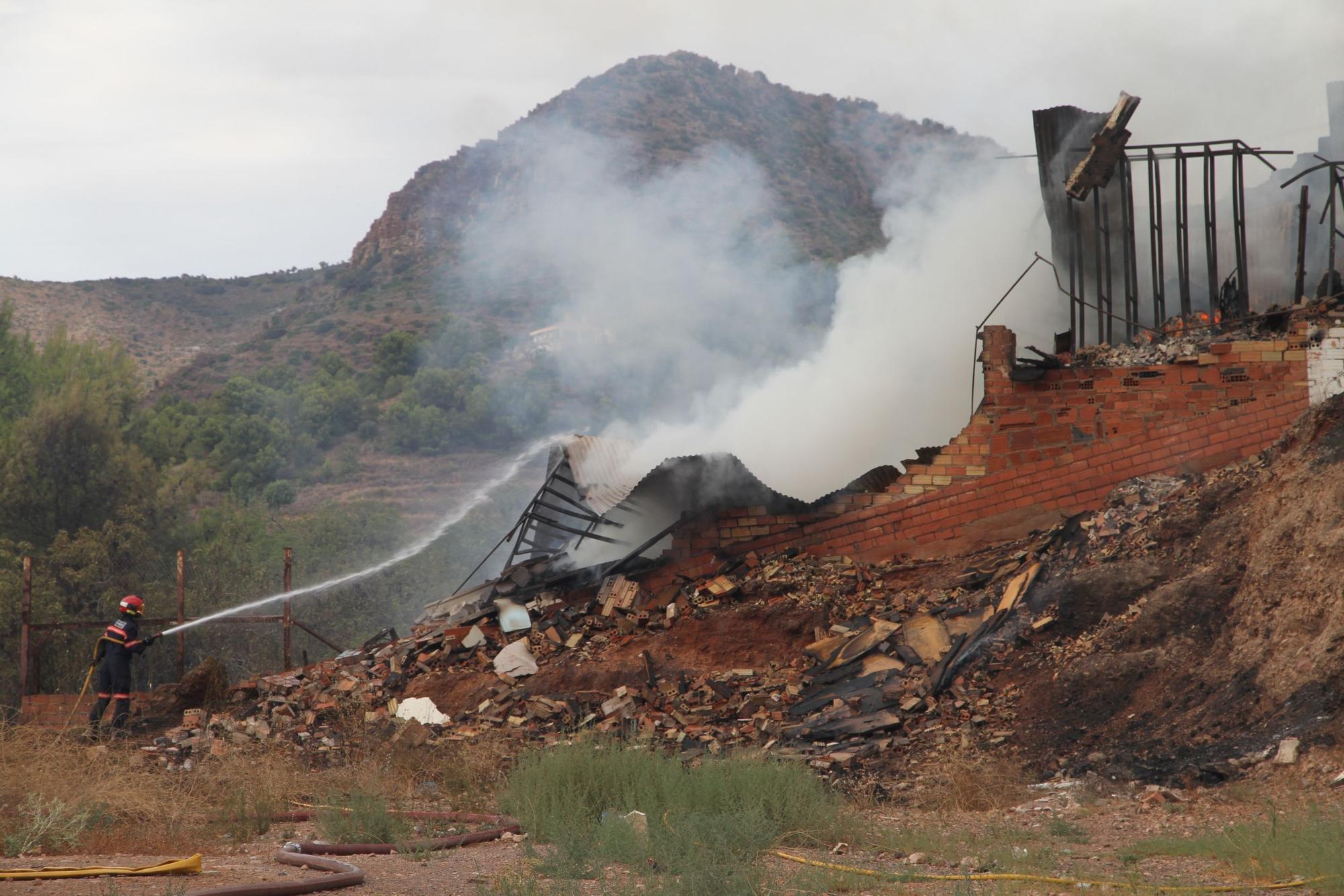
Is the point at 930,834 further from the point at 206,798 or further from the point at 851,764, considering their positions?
the point at 206,798

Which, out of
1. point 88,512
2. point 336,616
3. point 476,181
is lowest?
point 336,616

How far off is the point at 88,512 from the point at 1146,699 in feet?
72.6

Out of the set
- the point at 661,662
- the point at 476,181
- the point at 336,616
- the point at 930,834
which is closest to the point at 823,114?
the point at 476,181

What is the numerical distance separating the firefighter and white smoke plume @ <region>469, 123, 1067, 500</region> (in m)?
4.92

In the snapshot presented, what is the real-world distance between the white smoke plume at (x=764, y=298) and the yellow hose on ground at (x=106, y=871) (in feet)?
20.2

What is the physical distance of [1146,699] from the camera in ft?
24.7

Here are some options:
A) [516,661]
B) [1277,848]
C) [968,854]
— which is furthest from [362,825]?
[1277,848]

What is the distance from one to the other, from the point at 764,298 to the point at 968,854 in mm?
35596

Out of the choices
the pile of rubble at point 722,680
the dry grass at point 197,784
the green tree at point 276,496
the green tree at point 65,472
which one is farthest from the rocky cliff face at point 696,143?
the dry grass at point 197,784

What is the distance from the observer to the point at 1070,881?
5027 millimetres

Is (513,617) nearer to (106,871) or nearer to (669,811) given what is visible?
(669,811)

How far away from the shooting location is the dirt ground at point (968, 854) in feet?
17.0

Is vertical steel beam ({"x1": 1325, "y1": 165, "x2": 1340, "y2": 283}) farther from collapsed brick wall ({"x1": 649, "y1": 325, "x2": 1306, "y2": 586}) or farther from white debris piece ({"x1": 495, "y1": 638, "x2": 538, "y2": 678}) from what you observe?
white debris piece ({"x1": 495, "y1": 638, "x2": 538, "y2": 678})

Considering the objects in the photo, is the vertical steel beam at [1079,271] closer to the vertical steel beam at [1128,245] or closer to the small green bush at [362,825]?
the vertical steel beam at [1128,245]
